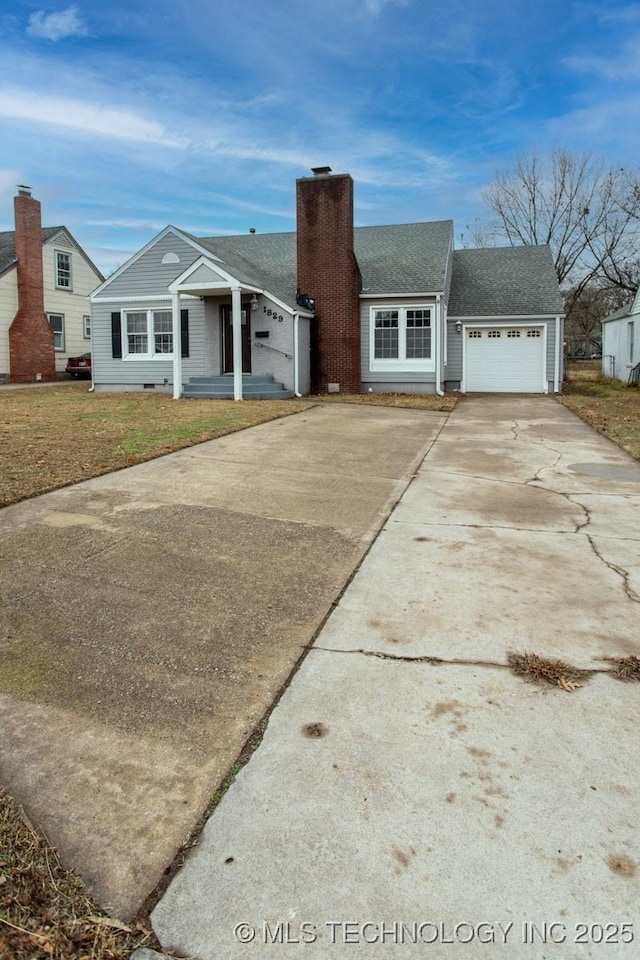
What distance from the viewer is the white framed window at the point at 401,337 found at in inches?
791

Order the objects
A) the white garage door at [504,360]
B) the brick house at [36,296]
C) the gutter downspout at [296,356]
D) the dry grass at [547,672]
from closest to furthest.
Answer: the dry grass at [547,672] < the gutter downspout at [296,356] < the white garage door at [504,360] < the brick house at [36,296]

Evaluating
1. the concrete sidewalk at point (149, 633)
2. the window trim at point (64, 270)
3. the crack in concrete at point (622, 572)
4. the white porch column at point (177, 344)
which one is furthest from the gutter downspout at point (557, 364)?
the window trim at point (64, 270)

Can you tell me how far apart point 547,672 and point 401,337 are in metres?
18.1

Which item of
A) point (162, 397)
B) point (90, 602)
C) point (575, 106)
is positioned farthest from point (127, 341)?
point (90, 602)

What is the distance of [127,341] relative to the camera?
21094mm

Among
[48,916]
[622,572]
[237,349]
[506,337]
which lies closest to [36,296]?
[237,349]

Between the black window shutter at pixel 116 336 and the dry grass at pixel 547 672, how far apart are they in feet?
65.9

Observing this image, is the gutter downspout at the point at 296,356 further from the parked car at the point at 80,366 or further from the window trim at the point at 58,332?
the window trim at the point at 58,332

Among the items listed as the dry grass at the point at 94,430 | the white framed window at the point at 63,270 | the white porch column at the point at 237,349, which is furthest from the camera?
the white framed window at the point at 63,270

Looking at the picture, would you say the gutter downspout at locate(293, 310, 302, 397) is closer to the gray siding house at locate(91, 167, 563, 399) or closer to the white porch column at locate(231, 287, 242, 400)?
the gray siding house at locate(91, 167, 563, 399)

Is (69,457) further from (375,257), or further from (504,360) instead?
(504,360)

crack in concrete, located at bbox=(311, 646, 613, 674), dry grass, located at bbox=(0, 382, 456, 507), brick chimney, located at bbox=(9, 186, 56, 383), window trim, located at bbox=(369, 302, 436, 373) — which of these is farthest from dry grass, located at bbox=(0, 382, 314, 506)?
brick chimney, located at bbox=(9, 186, 56, 383)

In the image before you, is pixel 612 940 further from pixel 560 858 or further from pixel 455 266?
pixel 455 266

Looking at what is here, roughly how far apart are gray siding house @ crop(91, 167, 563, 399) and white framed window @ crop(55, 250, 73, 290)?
8885 mm
